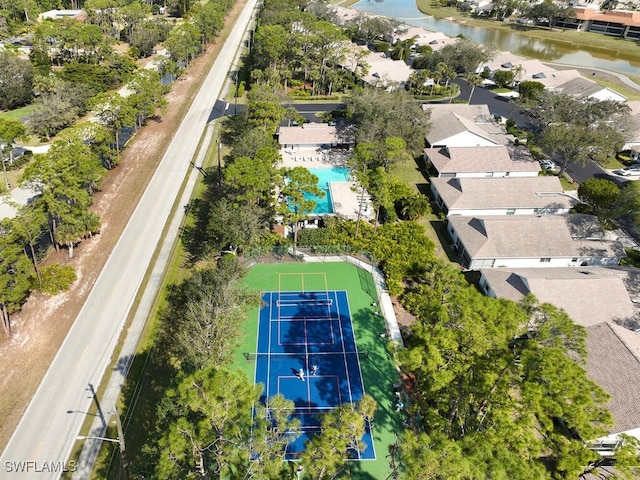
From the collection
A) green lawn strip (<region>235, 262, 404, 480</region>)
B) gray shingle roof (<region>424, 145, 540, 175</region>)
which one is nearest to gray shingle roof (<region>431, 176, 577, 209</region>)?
gray shingle roof (<region>424, 145, 540, 175</region>)

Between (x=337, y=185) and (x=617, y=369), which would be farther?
(x=337, y=185)

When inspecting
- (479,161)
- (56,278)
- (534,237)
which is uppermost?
(479,161)

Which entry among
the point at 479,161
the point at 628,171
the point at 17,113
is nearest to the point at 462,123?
Result: the point at 479,161

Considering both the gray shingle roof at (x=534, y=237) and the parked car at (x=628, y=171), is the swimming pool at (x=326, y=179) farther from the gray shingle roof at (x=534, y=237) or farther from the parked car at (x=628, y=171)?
the parked car at (x=628, y=171)

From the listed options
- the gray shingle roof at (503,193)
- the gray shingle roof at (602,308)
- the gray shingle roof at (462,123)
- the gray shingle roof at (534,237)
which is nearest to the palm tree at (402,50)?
the gray shingle roof at (462,123)

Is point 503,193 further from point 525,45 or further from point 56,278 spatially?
point 525,45

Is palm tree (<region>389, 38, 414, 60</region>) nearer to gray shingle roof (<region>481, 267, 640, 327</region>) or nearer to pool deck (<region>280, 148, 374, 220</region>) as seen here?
pool deck (<region>280, 148, 374, 220</region>)
